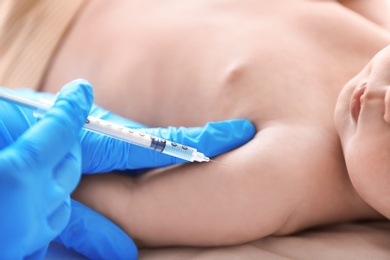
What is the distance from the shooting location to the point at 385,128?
0.94 metres

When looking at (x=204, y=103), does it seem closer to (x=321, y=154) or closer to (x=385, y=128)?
(x=321, y=154)

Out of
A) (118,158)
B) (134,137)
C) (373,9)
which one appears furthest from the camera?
(373,9)

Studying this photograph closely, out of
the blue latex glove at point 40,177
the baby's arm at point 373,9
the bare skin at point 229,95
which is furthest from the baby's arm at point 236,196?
the baby's arm at point 373,9

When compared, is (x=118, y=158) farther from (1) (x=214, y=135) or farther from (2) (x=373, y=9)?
(2) (x=373, y=9)

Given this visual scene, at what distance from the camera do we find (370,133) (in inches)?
37.9

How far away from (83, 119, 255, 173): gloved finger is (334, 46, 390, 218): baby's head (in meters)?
0.19

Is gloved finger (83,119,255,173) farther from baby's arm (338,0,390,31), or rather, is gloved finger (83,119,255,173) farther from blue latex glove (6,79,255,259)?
baby's arm (338,0,390,31)

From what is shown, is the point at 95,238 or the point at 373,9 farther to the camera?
the point at 373,9

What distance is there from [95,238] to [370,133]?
0.50 m

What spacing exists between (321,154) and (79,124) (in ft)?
1.44

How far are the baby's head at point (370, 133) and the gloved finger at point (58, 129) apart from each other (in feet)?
1.48

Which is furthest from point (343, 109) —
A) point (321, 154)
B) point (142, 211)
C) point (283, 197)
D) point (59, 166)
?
point (59, 166)

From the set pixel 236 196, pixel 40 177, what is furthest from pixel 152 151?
pixel 40 177

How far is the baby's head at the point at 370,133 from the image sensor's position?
0.94m
